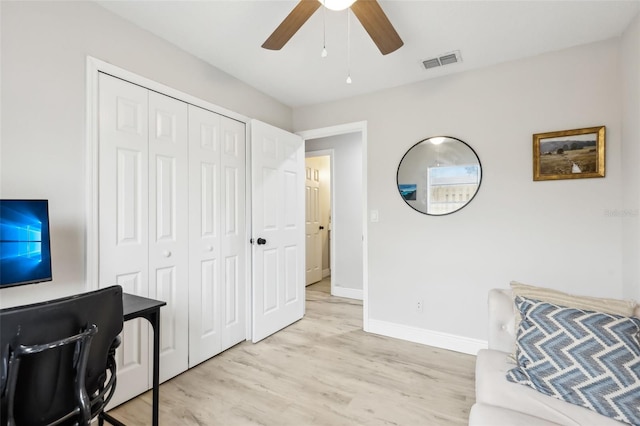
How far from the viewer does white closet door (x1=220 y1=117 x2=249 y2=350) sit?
8.57 feet

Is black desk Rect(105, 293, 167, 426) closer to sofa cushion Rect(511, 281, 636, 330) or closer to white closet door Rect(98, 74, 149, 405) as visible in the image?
white closet door Rect(98, 74, 149, 405)

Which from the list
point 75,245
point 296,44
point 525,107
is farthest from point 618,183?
point 75,245

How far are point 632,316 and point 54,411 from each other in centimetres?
230

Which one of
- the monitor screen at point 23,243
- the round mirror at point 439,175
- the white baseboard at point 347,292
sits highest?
the round mirror at point 439,175

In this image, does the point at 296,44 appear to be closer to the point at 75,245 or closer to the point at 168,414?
the point at 75,245

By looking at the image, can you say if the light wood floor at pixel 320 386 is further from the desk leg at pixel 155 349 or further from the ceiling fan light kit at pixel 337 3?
the ceiling fan light kit at pixel 337 3

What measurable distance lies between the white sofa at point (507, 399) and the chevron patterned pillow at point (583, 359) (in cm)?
4

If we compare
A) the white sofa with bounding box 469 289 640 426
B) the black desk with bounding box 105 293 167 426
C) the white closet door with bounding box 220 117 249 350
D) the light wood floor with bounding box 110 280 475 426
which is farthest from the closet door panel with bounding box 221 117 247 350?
the white sofa with bounding box 469 289 640 426

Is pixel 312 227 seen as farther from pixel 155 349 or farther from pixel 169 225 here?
pixel 155 349

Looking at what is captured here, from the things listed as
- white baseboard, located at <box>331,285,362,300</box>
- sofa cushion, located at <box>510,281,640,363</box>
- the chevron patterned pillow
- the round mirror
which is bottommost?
white baseboard, located at <box>331,285,362,300</box>

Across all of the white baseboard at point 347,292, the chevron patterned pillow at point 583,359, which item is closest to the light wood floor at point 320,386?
the chevron patterned pillow at point 583,359

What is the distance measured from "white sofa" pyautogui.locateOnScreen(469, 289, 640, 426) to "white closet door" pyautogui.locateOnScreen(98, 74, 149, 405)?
1989mm

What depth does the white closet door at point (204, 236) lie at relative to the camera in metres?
2.34

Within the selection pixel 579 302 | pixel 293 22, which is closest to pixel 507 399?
pixel 579 302
